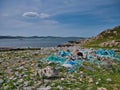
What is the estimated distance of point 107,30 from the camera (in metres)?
104

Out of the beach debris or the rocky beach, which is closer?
the rocky beach

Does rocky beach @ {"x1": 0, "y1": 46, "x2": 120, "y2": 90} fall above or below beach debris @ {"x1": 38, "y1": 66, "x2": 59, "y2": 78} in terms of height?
below

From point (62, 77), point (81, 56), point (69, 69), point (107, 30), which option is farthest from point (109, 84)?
point (107, 30)

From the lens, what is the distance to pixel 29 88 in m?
14.2

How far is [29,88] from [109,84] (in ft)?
14.2

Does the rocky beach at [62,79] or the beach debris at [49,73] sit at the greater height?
the beach debris at [49,73]

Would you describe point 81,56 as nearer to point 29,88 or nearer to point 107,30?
point 29,88

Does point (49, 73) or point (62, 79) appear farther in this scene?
point (49, 73)

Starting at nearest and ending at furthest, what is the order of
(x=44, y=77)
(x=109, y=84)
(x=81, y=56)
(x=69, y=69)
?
(x=109, y=84) < (x=44, y=77) < (x=69, y=69) < (x=81, y=56)

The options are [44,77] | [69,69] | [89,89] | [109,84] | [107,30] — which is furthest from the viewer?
[107,30]

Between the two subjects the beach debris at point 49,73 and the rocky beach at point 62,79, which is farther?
the beach debris at point 49,73

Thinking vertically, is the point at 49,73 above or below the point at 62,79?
above

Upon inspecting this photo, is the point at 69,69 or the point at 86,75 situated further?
the point at 69,69

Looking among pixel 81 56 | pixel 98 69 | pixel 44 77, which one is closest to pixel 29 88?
pixel 44 77
